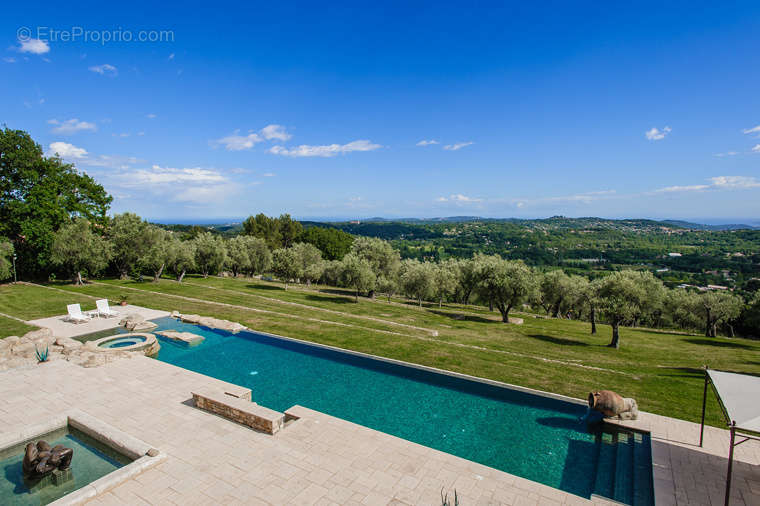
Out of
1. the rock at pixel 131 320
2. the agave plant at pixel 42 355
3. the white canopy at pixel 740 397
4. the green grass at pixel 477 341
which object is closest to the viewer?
the white canopy at pixel 740 397

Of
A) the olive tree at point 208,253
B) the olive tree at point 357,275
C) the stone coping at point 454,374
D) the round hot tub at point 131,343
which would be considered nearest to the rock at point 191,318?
the round hot tub at point 131,343

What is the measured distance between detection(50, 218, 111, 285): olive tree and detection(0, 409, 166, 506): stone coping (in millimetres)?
27008

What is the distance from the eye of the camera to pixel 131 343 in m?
16.8

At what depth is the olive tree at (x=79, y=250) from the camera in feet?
93.8

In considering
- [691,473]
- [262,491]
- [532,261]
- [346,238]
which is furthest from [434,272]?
[532,261]

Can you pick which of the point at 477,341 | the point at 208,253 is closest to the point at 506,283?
the point at 477,341

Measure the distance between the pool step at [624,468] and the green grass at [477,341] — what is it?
255cm

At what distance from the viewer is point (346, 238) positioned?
7350cm

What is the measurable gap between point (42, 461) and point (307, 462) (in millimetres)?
5540

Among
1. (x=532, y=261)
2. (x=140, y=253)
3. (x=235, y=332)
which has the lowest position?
(x=532, y=261)

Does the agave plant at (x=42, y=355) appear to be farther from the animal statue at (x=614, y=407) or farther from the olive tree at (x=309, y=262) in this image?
the olive tree at (x=309, y=262)

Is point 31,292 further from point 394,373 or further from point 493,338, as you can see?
point 493,338

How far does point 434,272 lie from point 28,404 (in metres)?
30.4

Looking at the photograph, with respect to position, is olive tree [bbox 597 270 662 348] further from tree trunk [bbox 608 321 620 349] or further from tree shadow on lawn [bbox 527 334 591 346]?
tree shadow on lawn [bbox 527 334 591 346]
